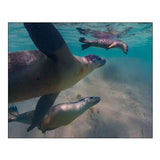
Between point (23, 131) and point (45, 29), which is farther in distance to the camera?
point (23, 131)

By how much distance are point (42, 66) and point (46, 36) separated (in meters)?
0.67

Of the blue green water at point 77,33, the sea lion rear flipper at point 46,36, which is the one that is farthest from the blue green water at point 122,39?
the sea lion rear flipper at point 46,36

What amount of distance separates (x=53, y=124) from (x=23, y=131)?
5.20 ft

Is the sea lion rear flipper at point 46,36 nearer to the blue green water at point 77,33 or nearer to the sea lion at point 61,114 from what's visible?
the sea lion at point 61,114

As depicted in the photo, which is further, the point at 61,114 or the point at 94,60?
the point at 61,114

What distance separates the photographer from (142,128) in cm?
597

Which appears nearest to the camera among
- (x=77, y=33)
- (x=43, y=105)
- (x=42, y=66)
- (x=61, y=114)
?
(x=42, y=66)

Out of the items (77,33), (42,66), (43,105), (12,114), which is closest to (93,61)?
(42,66)

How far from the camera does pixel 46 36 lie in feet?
10.3

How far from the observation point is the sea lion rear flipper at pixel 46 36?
3125mm

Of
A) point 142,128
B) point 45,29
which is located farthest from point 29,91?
point 142,128

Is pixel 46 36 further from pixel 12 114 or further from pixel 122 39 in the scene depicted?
pixel 122 39

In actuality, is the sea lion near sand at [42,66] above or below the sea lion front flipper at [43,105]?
above
